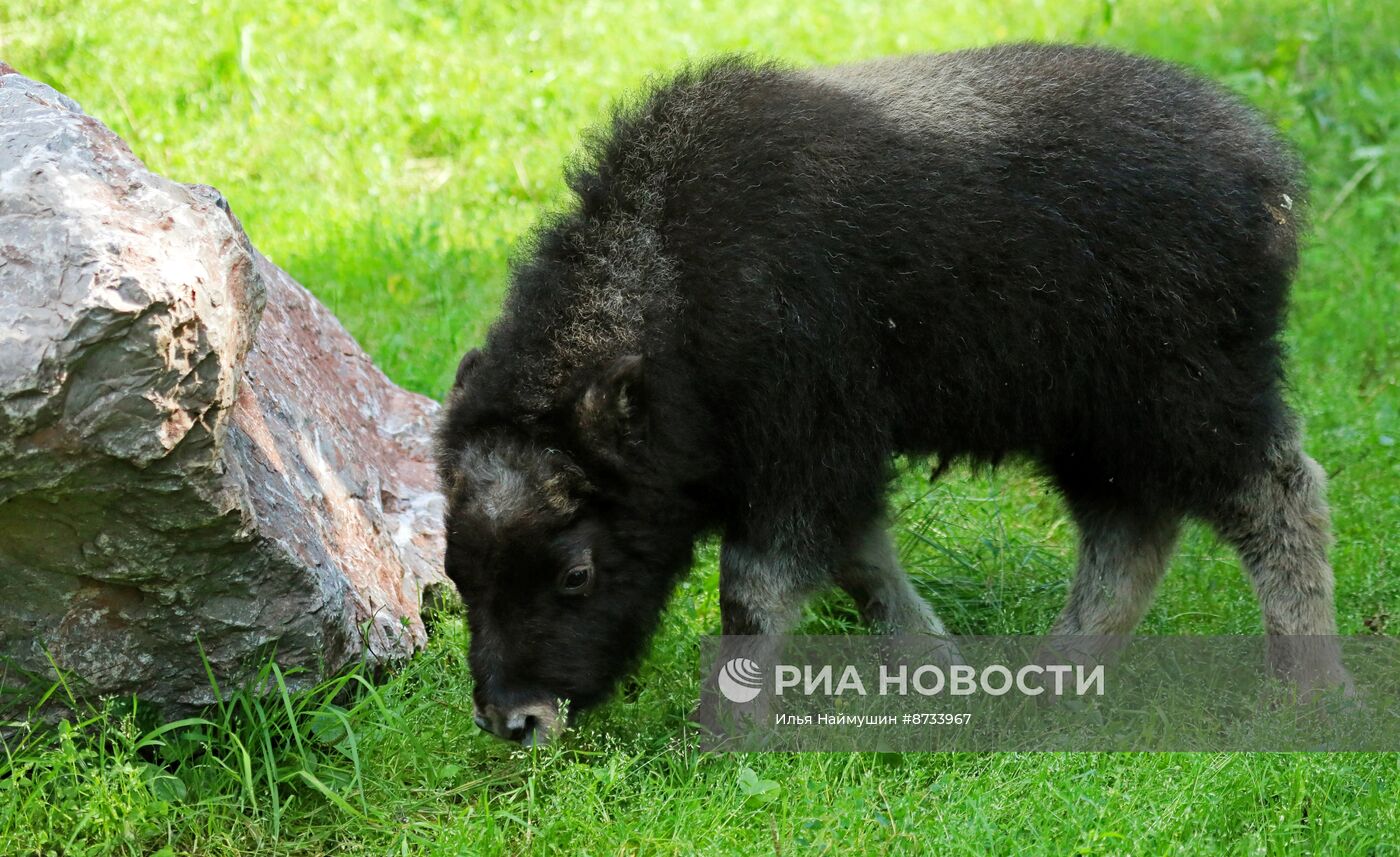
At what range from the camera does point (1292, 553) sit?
17.9 feet

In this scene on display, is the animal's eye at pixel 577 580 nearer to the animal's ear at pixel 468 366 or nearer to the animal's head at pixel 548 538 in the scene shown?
the animal's head at pixel 548 538

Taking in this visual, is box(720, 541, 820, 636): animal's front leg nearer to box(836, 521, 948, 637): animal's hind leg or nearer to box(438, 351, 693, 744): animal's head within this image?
box(438, 351, 693, 744): animal's head

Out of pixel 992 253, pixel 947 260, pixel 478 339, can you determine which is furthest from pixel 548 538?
pixel 478 339

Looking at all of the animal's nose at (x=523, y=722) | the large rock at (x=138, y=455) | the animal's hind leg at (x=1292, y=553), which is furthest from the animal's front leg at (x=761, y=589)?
the animal's hind leg at (x=1292, y=553)

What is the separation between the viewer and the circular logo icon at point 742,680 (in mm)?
5184

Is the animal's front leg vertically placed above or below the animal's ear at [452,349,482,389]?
below

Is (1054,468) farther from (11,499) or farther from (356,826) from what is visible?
(11,499)

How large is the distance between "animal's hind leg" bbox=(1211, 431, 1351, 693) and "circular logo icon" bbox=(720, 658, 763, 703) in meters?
1.86

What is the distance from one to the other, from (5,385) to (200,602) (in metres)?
1.01

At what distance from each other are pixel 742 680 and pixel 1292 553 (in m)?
2.13

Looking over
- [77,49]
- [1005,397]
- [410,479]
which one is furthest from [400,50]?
[1005,397]

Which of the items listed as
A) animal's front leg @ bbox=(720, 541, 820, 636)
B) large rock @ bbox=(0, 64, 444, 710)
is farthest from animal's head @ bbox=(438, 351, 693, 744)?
large rock @ bbox=(0, 64, 444, 710)

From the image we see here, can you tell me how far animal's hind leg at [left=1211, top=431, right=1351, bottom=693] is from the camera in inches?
213

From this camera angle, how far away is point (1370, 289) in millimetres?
8797
